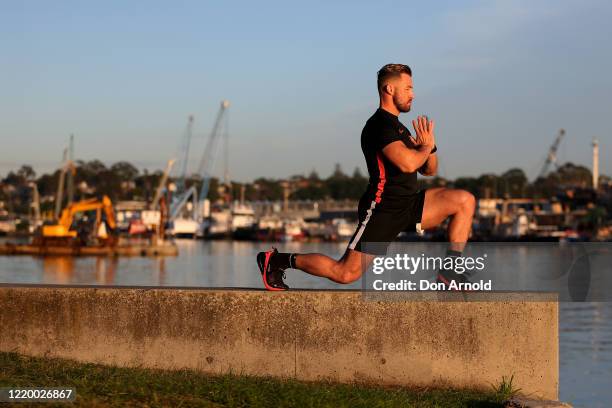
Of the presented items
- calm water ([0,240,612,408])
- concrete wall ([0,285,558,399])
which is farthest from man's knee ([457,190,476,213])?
calm water ([0,240,612,408])

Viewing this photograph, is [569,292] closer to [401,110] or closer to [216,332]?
[401,110]

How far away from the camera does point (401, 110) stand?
324 inches

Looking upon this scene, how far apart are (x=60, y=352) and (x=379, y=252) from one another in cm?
271

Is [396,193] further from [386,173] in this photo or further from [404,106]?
[404,106]

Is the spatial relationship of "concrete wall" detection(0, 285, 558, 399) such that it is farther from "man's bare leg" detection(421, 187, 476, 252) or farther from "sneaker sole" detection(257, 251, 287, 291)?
"man's bare leg" detection(421, 187, 476, 252)

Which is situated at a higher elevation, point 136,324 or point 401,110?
point 401,110

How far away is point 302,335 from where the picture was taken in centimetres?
816

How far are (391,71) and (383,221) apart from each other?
1188 millimetres

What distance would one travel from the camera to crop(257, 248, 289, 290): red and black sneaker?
840cm

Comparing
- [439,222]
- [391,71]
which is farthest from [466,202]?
[391,71]

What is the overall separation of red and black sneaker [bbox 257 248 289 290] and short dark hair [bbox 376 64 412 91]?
1.67 metres

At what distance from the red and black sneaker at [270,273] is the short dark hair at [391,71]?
167cm

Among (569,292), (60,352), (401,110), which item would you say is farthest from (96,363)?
(569,292)

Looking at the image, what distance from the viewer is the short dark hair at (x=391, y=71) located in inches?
322
